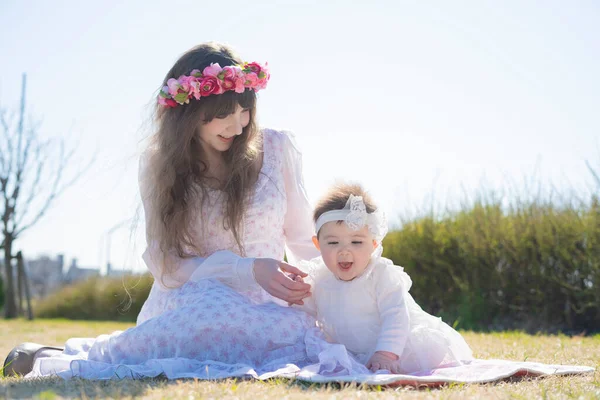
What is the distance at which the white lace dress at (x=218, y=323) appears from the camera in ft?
8.73

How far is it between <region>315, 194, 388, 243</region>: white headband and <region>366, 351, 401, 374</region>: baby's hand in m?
0.54

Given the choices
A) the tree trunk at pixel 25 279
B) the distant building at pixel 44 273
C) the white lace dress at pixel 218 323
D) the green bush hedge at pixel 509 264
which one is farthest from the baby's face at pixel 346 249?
the distant building at pixel 44 273

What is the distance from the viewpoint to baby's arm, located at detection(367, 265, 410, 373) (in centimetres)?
276

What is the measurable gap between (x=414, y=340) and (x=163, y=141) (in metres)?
1.68

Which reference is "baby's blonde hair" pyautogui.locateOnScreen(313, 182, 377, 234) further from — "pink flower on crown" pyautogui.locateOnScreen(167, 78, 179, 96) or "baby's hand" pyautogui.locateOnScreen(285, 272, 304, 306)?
"pink flower on crown" pyautogui.locateOnScreen(167, 78, 179, 96)

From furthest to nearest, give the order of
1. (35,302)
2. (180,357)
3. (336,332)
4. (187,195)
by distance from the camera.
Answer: (35,302), (187,195), (336,332), (180,357)

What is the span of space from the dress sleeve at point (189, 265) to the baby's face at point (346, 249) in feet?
1.31

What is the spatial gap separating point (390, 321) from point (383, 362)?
0.20 m

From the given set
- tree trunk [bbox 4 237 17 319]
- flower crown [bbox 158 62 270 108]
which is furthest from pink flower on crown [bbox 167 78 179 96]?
tree trunk [bbox 4 237 17 319]

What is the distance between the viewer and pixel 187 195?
11.1ft

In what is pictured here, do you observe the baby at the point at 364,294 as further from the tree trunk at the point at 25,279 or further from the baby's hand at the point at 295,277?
the tree trunk at the point at 25,279

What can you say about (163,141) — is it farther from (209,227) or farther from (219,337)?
(219,337)

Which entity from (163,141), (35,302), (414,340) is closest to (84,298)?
(35,302)

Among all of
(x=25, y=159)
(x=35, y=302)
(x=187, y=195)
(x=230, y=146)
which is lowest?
(x=35, y=302)
